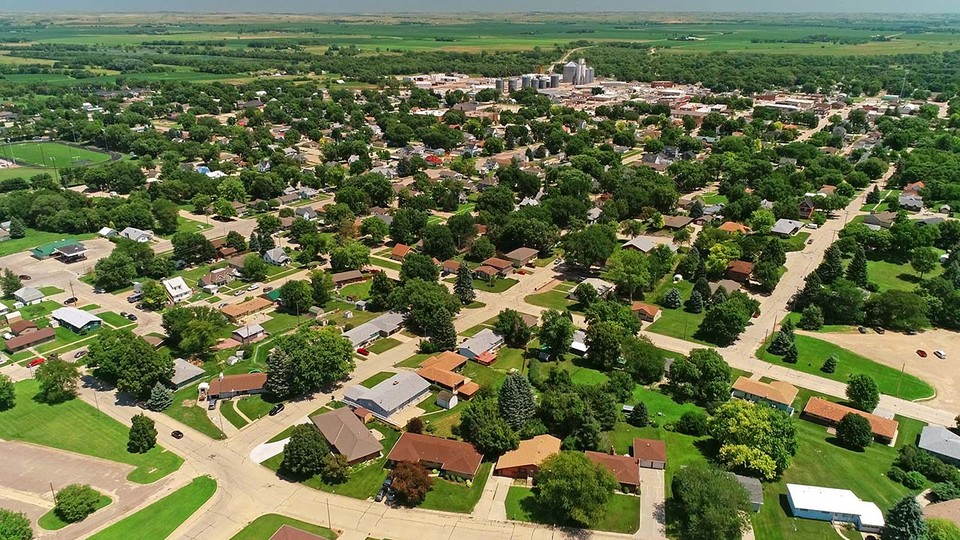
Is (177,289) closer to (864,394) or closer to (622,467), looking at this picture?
(622,467)

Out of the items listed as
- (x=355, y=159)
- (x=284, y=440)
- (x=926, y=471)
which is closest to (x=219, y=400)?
(x=284, y=440)

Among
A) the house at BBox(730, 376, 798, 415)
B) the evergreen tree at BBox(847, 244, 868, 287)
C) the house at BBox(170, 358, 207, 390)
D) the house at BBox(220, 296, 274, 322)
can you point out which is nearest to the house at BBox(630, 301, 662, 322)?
the house at BBox(730, 376, 798, 415)

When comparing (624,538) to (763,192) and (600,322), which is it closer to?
(600,322)

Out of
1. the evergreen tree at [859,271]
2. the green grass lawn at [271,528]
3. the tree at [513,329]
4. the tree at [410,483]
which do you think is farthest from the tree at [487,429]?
the evergreen tree at [859,271]

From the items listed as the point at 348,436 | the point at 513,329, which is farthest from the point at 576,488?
the point at 513,329

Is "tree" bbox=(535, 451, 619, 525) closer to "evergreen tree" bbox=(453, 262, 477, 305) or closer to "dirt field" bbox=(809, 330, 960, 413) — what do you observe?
"evergreen tree" bbox=(453, 262, 477, 305)

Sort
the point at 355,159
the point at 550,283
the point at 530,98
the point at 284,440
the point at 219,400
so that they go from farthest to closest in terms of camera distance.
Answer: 1. the point at 530,98
2. the point at 355,159
3. the point at 550,283
4. the point at 219,400
5. the point at 284,440
